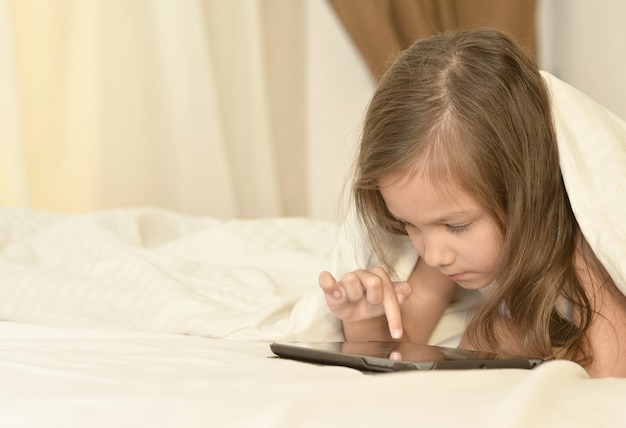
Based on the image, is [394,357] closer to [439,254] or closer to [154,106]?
[439,254]

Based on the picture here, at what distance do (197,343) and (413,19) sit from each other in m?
1.77

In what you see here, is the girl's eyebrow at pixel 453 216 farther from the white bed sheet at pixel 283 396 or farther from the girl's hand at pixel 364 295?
the white bed sheet at pixel 283 396

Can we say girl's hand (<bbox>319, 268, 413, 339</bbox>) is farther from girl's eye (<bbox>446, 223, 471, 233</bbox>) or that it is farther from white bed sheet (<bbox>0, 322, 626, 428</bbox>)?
white bed sheet (<bbox>0, 322, 626, 428</bbox>)

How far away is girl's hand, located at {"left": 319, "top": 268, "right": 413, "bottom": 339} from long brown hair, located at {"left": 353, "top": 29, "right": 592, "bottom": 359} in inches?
4.5

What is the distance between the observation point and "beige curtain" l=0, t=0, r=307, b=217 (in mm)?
2457

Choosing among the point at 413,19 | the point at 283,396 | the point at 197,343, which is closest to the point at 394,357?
the point at 283,396

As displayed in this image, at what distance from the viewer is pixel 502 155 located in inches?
42.3

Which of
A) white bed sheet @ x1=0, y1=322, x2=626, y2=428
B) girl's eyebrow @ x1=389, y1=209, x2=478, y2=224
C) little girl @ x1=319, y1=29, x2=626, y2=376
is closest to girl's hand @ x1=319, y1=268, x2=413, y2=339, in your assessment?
little girl @ x1=319, y1=29, x2=626, y2=376

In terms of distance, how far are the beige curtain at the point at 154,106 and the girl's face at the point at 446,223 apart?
1.54 metres

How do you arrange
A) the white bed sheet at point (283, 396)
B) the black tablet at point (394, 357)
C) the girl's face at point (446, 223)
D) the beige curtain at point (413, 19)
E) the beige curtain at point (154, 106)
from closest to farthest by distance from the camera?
the white bed sheet at point (283, 396) < the black tablet at point (394, 357) < the girl's face at point (446, 223) < the beige curtain at point (154, 106) < the beige curtain at point (413, 19)

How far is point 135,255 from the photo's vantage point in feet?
4.89

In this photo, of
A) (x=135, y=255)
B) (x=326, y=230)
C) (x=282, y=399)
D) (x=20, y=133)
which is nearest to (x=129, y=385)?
(x=282, y=399)

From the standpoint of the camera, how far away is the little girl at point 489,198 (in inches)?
41.9

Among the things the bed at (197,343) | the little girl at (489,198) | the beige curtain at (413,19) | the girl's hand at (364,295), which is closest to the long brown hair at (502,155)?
the little girl at (489,198)
